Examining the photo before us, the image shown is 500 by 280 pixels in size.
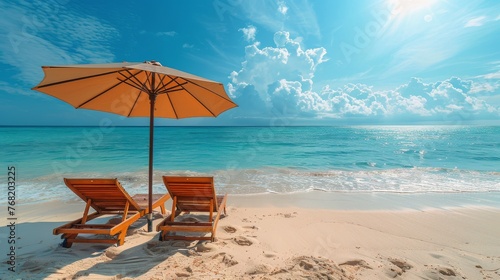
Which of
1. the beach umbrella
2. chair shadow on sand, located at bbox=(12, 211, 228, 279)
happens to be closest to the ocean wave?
the beach umbrella

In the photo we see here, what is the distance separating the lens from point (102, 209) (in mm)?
4875

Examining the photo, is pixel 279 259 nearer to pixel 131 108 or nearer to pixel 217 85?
pixel 217 85

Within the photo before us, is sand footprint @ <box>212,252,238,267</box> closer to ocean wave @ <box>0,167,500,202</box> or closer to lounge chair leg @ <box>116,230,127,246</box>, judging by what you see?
lounge chair leg @ <box>116,230,127,246</box>

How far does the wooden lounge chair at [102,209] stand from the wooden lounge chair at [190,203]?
63 centimetres

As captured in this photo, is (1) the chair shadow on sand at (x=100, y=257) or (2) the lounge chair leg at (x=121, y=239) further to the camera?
(2) the lounge chair leg at (x=121, y=239)

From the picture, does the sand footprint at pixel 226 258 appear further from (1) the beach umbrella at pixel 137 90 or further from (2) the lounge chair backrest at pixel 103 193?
(2) the lounge chair backrest at pixel 103 193

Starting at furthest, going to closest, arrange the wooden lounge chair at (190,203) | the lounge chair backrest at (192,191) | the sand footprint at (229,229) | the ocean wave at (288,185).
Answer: the ocean wave at (288,185) → the sand footprint at (229,229) → the lounge chair backrest at (192,191) → the wooden lounge chair at (190,203)

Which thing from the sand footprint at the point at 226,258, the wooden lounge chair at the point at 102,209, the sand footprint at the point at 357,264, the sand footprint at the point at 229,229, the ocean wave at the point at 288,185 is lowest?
the ocean wave at the point at 288,185

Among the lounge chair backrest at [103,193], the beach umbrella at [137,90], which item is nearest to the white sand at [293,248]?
the lounge chair backrest at [103,193]

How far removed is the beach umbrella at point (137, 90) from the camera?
3.68m

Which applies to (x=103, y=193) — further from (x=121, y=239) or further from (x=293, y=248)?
(x=293, y=248)

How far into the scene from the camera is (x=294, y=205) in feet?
24.3

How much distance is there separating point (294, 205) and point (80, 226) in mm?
5273

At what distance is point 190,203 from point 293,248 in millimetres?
2139
